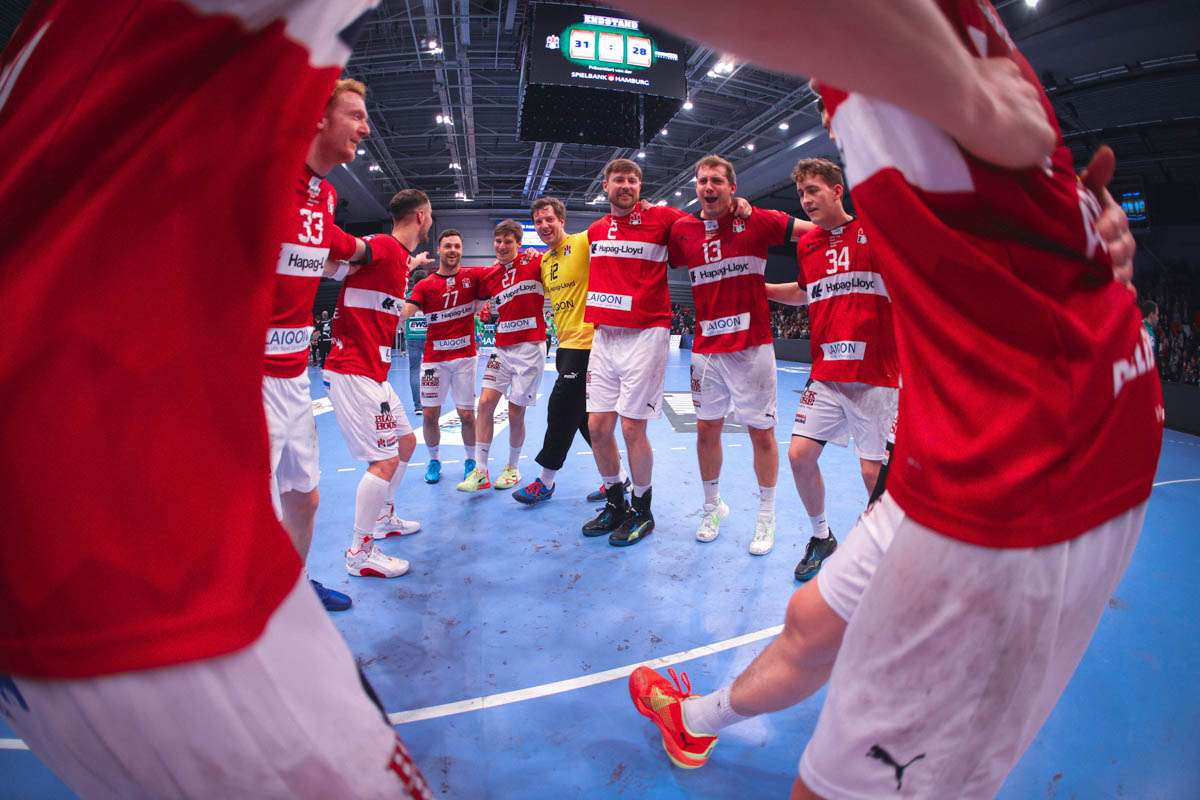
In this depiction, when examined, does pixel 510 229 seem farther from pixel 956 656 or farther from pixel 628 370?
pixel 956 656

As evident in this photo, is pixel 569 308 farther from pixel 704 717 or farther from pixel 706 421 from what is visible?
pixel 704 717

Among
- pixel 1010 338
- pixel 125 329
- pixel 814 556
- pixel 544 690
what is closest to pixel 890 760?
pixel 1010 338

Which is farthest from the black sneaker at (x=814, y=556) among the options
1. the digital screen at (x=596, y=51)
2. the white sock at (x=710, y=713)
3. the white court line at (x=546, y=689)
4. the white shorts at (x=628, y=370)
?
the digital screen at (x=596, y=51)

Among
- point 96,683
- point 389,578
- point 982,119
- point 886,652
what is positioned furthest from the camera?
point 389,578

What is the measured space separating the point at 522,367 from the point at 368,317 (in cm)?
190

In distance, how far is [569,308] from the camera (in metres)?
4.39

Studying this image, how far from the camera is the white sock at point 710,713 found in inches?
54.9

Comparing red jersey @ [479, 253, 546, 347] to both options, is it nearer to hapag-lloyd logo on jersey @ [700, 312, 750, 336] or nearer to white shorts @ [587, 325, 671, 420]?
white shorts @ [587, 325, 671, 420]

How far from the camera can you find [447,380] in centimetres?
511

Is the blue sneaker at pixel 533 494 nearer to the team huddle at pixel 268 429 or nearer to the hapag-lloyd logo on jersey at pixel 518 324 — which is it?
the hapag-lloyd logo on jersey at pixel 518 324

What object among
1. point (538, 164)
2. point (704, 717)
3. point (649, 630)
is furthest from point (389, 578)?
point (538, 164)

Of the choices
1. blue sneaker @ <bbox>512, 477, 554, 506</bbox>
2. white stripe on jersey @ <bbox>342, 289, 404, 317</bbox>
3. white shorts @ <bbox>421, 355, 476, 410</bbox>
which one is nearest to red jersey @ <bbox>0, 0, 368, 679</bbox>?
white stripe on jersey @ <bbox>342, 289, 404, 317</bbox>

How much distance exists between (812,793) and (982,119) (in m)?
1.04

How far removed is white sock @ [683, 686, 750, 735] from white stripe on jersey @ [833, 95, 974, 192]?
1476 mm
